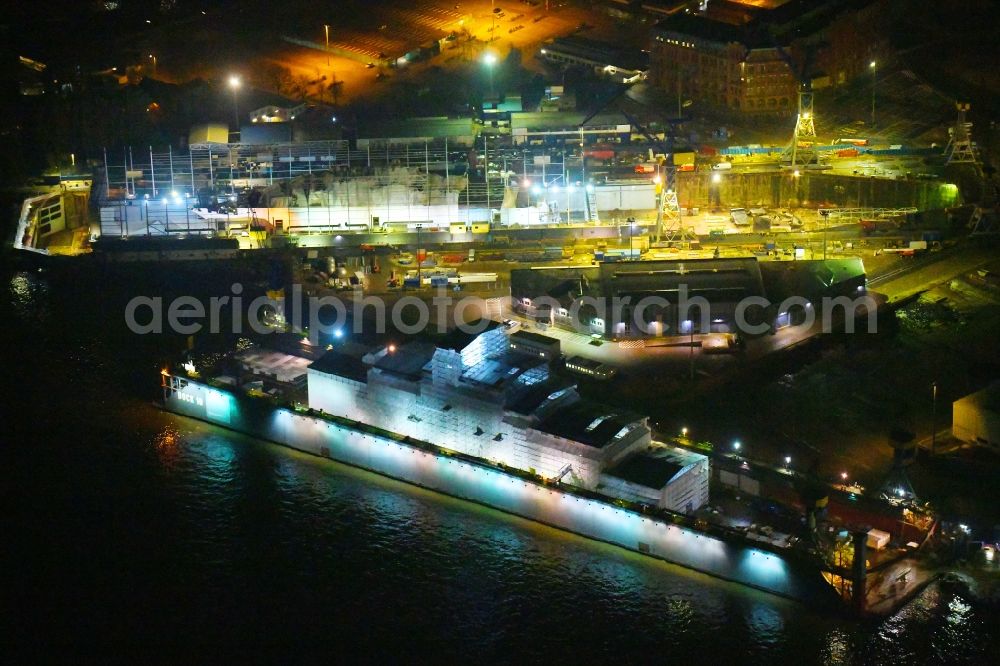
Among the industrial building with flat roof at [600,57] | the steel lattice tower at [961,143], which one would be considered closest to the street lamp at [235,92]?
the industrial building with flat roof at [600,57]

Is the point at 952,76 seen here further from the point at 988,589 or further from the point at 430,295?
the point at 988,589

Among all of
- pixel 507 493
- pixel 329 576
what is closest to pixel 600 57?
pixel 507 493

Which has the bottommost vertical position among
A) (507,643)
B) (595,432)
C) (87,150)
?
(507,643)

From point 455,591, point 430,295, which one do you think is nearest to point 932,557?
point 455,591

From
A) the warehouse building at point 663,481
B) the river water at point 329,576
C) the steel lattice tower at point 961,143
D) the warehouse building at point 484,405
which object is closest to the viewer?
the river water at point 329,576

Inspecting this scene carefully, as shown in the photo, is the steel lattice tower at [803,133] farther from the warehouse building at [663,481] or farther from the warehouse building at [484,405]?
the warehouse building at [663,481]

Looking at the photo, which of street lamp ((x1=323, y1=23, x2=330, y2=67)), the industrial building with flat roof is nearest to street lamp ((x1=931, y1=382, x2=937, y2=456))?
the industrial building with flat roof
